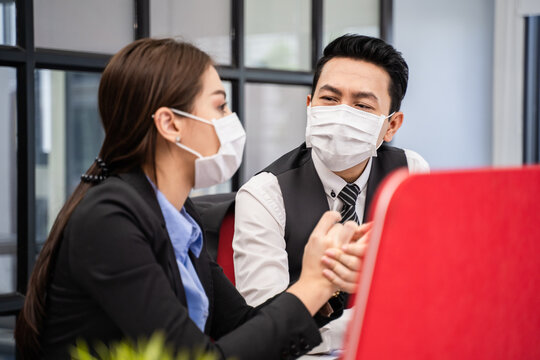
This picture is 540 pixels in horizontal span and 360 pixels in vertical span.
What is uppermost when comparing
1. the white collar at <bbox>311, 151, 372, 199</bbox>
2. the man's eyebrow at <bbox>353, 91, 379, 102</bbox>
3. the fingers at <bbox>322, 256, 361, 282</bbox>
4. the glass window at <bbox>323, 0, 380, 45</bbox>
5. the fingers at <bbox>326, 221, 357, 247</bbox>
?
the glass window at <bbox>323, 0, 380, 45</bbox>

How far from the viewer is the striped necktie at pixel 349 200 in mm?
1787

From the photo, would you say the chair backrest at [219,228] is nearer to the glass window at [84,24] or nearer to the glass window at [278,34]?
the glass window at [84,24]

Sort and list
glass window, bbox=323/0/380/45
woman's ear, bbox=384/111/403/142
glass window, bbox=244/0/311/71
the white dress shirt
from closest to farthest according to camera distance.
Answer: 1. the white dress shirt
2. woman's ear, bbox=384/111/403/142
3. glass window, bbox=244/0/311/71
4. glass window, bbox=323/0/380/45

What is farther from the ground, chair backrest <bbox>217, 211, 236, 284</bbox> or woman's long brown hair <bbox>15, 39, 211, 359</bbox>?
woman's long brown hair <bbox>15, 39, 211, 359</bbox>

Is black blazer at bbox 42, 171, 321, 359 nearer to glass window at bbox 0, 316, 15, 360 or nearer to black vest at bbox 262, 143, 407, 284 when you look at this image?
black vest at bbox 262, 143, 407, 284

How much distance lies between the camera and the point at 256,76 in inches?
127

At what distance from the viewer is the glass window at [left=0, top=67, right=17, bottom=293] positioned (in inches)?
95.1

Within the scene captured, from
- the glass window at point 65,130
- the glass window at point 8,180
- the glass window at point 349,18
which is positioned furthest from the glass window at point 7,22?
the glass window at point 349,18

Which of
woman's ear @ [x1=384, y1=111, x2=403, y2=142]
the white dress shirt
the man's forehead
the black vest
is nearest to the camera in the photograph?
the white dress shirt

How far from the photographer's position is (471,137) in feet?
14.2

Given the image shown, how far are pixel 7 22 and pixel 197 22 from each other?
92 centimetres

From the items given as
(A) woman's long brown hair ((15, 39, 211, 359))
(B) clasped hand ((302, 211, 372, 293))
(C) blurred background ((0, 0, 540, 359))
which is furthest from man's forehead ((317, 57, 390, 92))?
(B) clasped hand ((302, 211, 372, 293))

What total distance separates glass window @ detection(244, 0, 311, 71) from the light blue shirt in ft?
7.02

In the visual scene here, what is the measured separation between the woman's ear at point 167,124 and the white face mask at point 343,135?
2.26 feet
